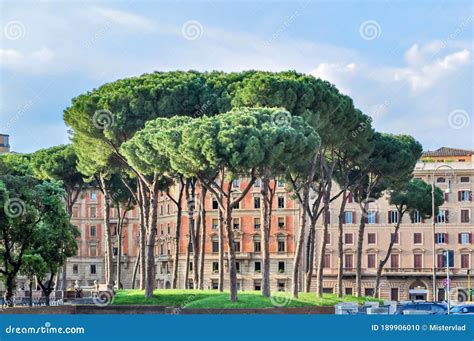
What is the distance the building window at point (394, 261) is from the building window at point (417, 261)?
1.57 m

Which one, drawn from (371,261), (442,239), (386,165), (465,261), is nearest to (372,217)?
(371,261)

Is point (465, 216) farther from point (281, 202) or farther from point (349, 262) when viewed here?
point (281, 202)

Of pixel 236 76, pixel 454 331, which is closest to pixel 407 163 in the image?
pixel 236 76

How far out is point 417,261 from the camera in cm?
10156

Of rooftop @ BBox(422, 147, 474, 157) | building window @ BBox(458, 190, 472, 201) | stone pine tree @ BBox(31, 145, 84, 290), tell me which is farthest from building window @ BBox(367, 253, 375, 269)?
stone pine tree @ BBox(31, 145, 84, 290)

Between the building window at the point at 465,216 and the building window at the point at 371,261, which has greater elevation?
the building window at the point at 465,216

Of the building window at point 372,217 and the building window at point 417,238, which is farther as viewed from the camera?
the building window at point 372,217

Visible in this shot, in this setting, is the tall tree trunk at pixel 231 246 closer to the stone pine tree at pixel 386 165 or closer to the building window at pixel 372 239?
the stone pine tree at pixel 386 165

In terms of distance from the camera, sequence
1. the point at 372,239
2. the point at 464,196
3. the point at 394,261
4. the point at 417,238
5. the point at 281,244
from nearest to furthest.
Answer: the point at 464,196
the point at 417,238
the point at 394,261
the point at 372,239
the point at 281,244

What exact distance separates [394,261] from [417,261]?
88.8 inches

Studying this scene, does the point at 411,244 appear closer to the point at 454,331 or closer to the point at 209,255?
the point at 209,255

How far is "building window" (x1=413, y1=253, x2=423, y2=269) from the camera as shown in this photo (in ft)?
333

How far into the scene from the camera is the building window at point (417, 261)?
333ft

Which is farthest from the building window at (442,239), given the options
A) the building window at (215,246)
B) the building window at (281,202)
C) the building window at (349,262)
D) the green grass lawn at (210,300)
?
the green grass lawn at (210,300)
